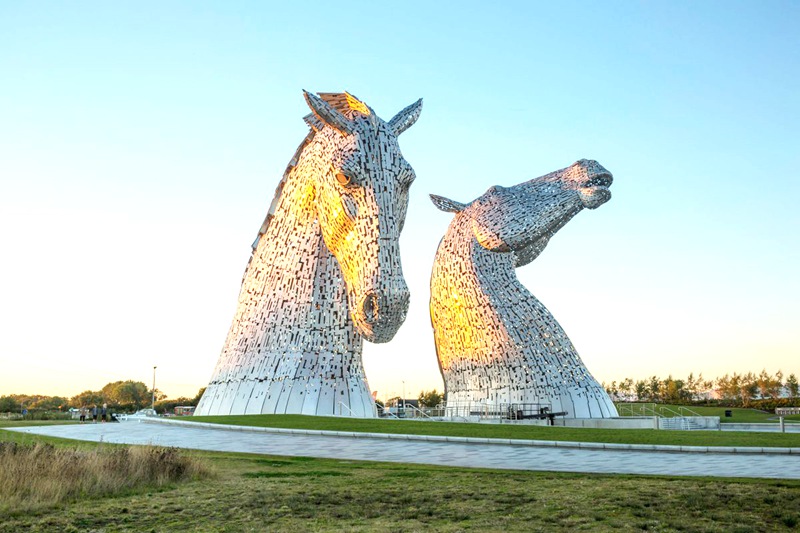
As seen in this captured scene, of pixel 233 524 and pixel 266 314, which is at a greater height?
pixel 266 314

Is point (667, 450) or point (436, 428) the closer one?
point (667, 450)

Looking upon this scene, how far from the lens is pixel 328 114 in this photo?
13383mm

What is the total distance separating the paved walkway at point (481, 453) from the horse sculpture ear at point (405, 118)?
590 cm

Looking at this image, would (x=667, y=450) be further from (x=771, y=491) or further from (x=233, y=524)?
(x=233, y=524)

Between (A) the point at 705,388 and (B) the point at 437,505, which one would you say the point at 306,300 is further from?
(A) the point at 705,388

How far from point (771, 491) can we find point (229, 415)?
11.4 m

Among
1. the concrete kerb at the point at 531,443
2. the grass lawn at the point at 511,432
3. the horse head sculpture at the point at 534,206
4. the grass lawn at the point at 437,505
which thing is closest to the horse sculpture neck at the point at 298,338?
the grass lawn at the point at 511,432

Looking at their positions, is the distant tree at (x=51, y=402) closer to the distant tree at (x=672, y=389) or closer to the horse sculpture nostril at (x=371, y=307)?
the distant tree at (x=672, y=389)

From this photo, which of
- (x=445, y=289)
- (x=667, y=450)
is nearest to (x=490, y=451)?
(x=667, y=450)

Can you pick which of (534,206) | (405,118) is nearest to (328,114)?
(405,118)

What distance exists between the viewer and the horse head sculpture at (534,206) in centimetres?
2406

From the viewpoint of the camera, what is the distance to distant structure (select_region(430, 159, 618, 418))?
73.1ft

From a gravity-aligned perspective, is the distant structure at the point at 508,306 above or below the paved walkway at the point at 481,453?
above

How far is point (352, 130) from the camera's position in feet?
44.2
